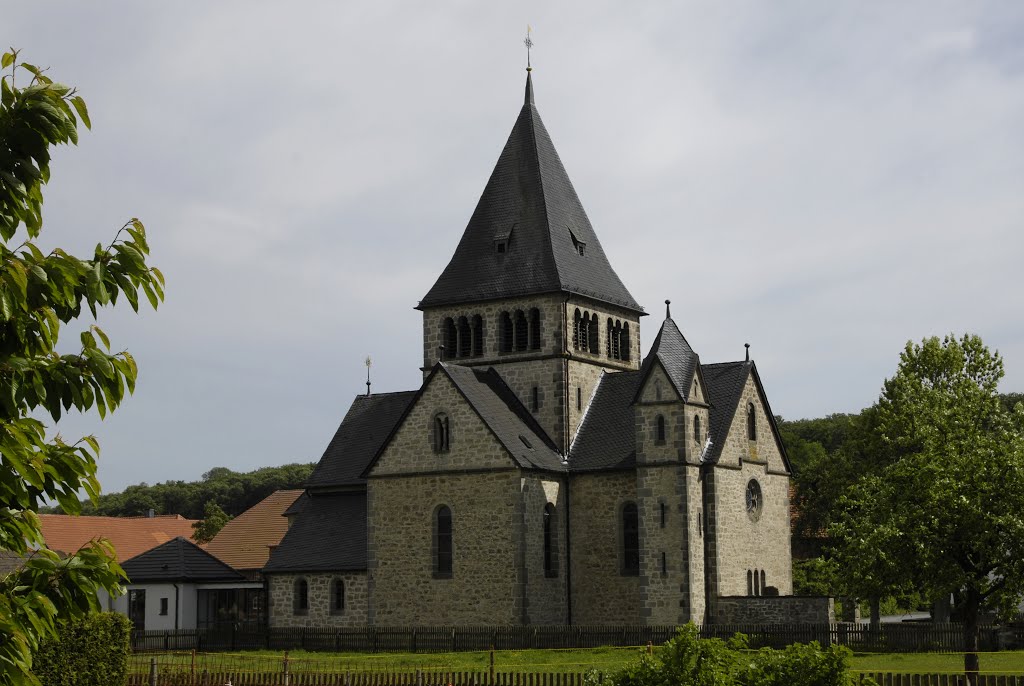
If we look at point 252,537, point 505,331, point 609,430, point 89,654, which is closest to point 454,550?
point 609,430

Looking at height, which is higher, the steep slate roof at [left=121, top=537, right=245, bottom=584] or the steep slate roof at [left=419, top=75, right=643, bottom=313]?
the steep slate roof at [left=419, top=75, right=643, bottom=313]

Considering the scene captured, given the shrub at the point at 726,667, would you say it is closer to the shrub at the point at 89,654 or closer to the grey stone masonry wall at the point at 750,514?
the shrub at the point at 89,654

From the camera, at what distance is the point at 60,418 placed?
415 inches

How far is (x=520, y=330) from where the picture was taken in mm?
53344

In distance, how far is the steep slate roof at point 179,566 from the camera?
55.6 m

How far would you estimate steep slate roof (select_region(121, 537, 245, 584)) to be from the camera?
55.6 metres

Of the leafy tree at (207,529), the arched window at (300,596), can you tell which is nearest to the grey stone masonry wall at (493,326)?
the arched window at (300,596)

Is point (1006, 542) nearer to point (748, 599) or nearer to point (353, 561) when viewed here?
point (748, 599)

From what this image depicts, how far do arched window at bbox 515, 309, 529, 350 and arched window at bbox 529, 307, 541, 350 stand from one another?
0.36 m

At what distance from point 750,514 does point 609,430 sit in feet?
19.1

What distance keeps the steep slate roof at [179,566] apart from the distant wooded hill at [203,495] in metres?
76.3

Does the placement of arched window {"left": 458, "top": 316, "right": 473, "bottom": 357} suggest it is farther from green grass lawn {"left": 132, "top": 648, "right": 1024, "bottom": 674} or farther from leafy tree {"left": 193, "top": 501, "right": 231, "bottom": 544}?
leafy tree {"left": 193, "top": 501, "right": 231, "bottom": 544}

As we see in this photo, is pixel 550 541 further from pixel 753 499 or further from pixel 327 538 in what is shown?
pixel 327 538

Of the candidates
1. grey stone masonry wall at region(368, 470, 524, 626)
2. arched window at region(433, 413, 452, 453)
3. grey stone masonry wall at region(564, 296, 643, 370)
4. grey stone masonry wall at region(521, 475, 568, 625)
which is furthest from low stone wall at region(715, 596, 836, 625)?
grey stone masonry wall at region(564, 296, 643, 370)
